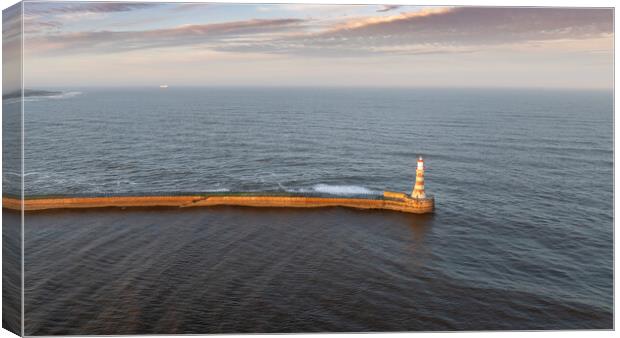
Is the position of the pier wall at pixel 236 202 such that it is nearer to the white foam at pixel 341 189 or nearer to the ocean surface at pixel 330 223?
the ocean surface at pixel 330 223

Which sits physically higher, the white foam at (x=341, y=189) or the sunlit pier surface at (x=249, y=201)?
the white foam at (x=341, y=189)

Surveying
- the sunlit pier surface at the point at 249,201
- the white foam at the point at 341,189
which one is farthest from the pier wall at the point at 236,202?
the white foam at the point at 341,189

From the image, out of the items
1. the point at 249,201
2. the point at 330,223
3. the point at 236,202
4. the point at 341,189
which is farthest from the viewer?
the point at 341,189

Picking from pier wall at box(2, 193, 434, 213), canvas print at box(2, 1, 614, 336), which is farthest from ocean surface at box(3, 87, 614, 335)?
pier wall at box(2, 193, 434, 213)

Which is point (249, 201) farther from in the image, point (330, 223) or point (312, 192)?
point (330, 223)

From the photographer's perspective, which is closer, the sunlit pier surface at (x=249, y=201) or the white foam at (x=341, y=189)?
the sunlit pier surface at (x=249, y=201)

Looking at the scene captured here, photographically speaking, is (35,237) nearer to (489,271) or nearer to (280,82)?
(280,82)

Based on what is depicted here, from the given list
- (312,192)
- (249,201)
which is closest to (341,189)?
(312,192)
